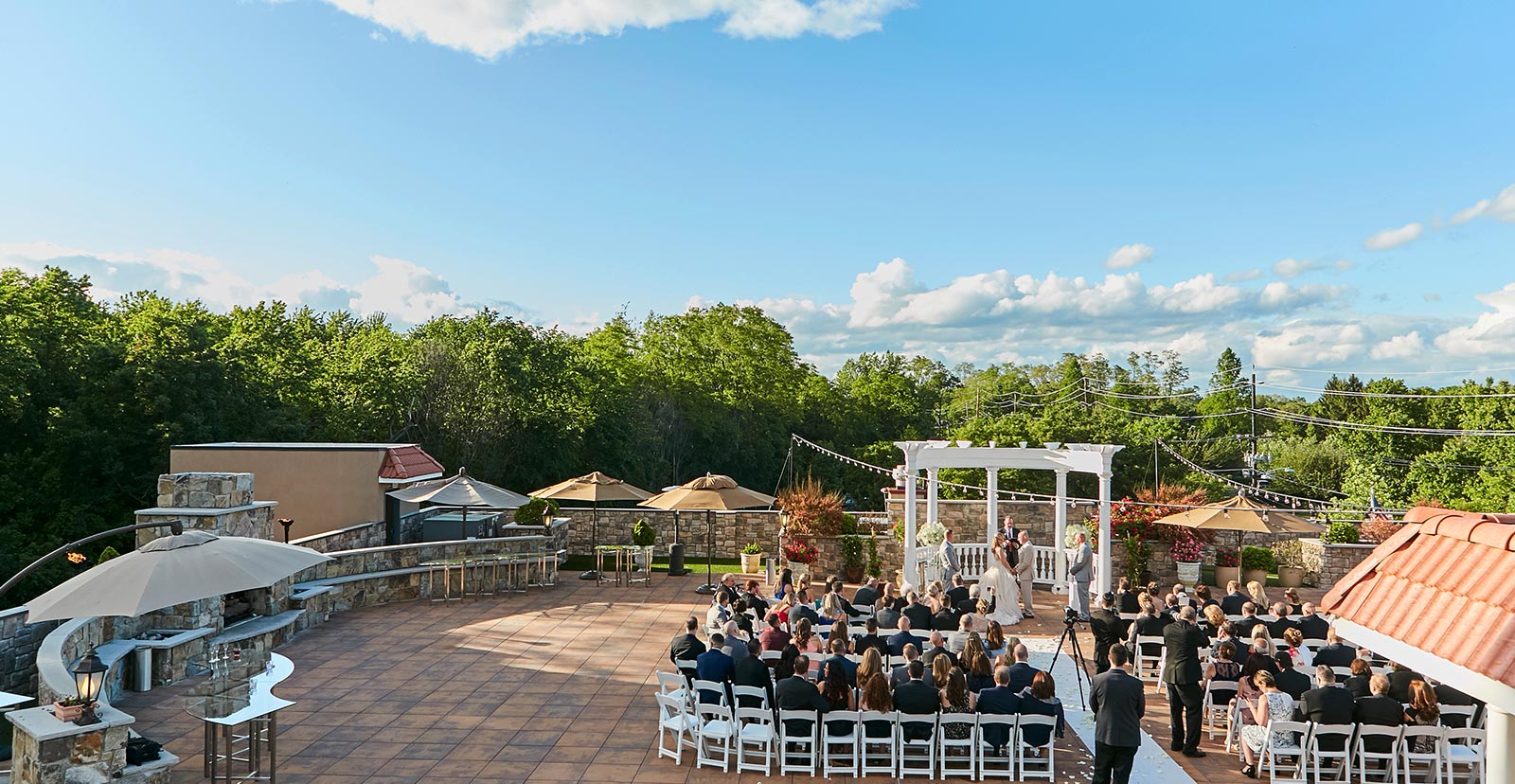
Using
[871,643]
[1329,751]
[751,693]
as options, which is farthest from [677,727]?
[1329,751]

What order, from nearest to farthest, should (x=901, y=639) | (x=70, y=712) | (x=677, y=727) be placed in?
(x=70, y=712), (x=677, y=727), (x=901, y=639)

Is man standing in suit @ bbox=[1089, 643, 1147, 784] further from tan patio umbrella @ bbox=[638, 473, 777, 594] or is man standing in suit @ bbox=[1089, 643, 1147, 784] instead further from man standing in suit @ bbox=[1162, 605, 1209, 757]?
tan patio umbrella @ bbox=[638, 473, 777, 594]

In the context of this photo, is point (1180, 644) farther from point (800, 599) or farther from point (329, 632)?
point (329, 632)

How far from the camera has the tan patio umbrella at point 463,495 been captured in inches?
725

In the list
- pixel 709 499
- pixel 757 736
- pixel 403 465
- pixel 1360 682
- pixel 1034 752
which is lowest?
pixel 1034 752

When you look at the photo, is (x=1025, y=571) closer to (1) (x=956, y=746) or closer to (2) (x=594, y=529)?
(1) (x=956, y=746)

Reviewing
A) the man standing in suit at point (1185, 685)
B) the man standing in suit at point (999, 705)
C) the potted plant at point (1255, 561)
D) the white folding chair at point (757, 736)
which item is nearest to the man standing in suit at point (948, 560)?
the potted plant at point (1255, 561)

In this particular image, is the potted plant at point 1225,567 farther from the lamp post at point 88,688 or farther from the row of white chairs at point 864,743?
the lamp post at point 88,688

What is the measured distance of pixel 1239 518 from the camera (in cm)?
1770

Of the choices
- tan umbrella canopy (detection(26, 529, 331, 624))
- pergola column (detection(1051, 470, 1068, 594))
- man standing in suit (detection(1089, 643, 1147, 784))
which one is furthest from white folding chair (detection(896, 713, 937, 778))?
pergola column (detection(1051, 470, 1068, 594))

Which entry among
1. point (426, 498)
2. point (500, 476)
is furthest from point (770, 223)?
point (426, 498)

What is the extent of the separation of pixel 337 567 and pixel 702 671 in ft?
32.3

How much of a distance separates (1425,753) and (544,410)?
27.1 meters

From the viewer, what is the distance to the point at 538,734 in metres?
9.88
